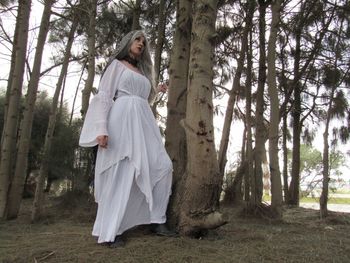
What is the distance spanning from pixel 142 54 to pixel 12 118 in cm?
324

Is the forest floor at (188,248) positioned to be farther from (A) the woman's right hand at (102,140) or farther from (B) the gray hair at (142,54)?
(B) the gray hair at (142,54)

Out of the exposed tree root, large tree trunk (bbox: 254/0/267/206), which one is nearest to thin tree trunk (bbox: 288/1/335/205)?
large tree trunk (bbox: 254/0/267/206)

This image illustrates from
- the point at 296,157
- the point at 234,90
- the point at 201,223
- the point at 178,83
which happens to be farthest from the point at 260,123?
the point at 296,157

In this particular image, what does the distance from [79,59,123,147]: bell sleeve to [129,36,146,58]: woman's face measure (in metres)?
0.19

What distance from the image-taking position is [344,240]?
155 inches

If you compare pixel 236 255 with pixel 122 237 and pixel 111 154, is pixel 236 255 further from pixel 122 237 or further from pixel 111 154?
pixel 111 154

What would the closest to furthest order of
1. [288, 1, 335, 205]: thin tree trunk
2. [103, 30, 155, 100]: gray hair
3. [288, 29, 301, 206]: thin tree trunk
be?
1. [103, 30, 155, 100]: gray hair
2. [288, 1, 335, 205]: thin tree trunk
3. [288, 29, 301, 206]: thin tree trunk

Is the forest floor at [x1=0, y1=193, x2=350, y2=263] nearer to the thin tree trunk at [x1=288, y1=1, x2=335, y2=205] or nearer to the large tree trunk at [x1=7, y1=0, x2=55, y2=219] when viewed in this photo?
the large tree trunk at [x1=7, y1=0, x2=55, y2=219]

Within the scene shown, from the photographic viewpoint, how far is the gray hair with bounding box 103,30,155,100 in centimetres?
386

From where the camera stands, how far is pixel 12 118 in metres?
6.40

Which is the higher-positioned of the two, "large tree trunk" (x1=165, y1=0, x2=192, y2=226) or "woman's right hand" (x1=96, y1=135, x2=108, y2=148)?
"large tree trunk" (x1=165, y1=0, x2=192, y2=226)

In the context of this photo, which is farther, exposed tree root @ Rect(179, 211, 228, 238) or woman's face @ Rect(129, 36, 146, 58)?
Answer: woman's face @ Rect(129, 36, 146, 58)

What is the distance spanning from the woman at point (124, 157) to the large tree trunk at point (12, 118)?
3.19 metres

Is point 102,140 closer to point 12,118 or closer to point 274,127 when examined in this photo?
point 274,127
